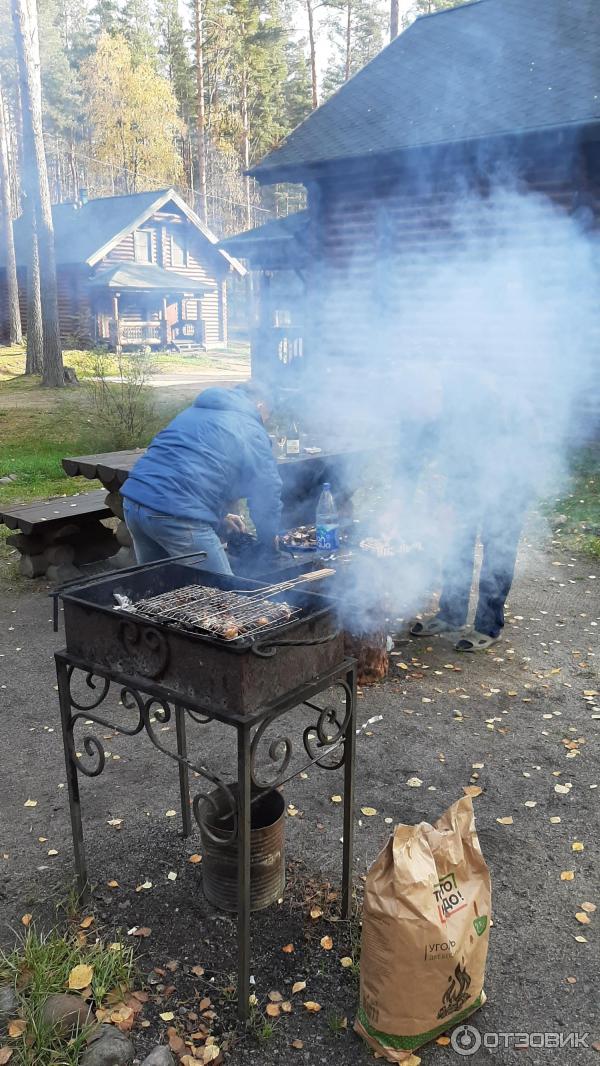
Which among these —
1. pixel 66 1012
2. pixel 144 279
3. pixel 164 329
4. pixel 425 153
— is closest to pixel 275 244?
pixel 425 153

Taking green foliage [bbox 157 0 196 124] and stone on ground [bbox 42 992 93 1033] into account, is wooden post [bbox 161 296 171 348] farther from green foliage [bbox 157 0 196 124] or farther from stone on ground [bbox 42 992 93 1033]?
stone on ground [bbox 42 992 93 1033]

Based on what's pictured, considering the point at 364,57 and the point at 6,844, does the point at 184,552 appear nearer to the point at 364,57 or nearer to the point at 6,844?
the point at 6,844

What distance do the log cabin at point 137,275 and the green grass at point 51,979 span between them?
2810 cm

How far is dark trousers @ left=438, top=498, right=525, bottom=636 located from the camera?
17.3ft

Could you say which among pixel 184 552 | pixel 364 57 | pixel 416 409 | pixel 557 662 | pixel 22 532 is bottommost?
pixel 557 662

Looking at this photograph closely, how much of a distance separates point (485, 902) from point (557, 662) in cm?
323

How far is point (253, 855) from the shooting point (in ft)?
9.58

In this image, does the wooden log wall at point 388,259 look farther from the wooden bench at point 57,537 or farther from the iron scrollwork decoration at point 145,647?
the iron scrollwork decoration at point 145,647

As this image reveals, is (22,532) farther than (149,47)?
No

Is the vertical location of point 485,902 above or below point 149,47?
below

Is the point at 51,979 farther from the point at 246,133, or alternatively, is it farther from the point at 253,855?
the point at 246,133

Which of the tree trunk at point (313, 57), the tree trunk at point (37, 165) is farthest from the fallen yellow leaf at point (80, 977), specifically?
the tree trunk at point (313, 57)

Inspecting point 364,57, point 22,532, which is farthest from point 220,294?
point 22,532

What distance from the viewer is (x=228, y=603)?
9.71 ft
